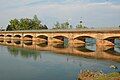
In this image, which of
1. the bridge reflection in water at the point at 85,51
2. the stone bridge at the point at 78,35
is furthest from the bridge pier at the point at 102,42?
the bridge reflection in water at the point at 85,51

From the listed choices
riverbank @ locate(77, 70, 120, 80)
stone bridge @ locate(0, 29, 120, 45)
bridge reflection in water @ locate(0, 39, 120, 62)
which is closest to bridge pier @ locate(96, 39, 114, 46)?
stone bridge @ locate(0, 29, 120, 45)

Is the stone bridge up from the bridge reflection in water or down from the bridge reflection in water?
up

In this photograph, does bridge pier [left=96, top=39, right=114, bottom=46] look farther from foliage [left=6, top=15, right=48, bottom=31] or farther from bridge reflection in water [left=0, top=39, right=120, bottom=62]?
foliage [left=6, top=15, right=48, bottom=31]

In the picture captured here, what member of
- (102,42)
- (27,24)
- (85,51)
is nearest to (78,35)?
(102,42)

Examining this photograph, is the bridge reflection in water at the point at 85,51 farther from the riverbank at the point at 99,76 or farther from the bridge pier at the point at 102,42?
the riverbank at the point at 99,76

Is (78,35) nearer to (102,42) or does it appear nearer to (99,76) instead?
(102,42)

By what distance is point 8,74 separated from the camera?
31375 millimetres

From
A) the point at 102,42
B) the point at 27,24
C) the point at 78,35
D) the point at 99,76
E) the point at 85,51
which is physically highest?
the point at 27,24

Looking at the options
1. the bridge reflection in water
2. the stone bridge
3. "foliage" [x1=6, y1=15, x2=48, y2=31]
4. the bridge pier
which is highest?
"foliage" [x1=6, y1=15, x2=48, y2=31]

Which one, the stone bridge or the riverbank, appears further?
the stone bridge

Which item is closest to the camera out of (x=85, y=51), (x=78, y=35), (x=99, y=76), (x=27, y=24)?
(x=99, y=76)

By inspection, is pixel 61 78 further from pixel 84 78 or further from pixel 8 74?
pixel 8 74

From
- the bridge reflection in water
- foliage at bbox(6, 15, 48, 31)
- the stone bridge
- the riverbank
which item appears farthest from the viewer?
foliage at bbox(6, 15, 48, 31)

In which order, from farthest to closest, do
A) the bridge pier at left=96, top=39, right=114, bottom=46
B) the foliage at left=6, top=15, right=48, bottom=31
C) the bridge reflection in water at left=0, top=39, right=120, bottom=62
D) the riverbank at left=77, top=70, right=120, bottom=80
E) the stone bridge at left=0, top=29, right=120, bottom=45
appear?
1. the foliage at left=6, top=15, right=48, bottom=31
2. the bridge pier at left=96, top=39, right=114, bottom=46
3. the stone bridge at left=0, top=29, right=120, bottom=45
4. the bridge reflection in water at left=0, top=39, right=120, bottom=62
5. the riverbank at left=77, top=70, right=120, bottom=80
